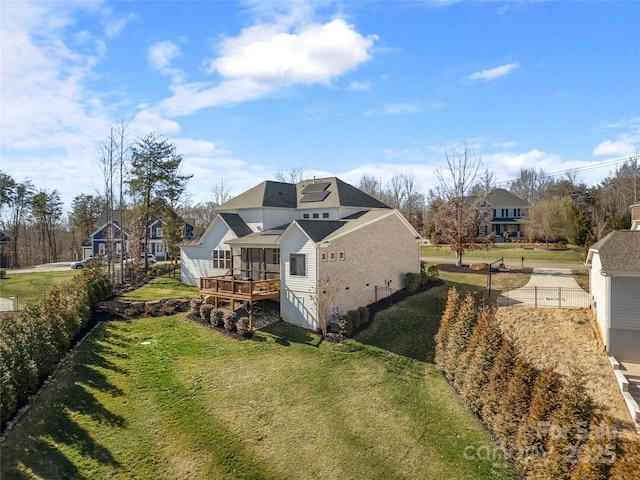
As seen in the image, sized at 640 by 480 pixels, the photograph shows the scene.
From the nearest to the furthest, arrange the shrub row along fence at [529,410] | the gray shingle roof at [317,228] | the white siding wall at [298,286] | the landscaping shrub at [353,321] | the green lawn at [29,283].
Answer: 1. the shrub row along fence at [529,410]
2. the landscaping shrub at [353,321]
3. the white siding wall at [298,286]
4. the gray shingle roof at [317,228]
5. the green lawn at [29,283]

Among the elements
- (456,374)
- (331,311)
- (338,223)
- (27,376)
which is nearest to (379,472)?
(456,374)

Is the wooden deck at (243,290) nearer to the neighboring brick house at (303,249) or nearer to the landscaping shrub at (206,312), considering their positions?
the neighboring brick house at (303,249)

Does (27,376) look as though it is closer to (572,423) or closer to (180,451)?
(180,451)

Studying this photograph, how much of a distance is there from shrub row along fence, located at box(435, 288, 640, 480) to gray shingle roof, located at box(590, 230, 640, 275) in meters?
5.21

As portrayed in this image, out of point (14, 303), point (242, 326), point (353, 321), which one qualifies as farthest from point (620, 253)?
point (14, 303)

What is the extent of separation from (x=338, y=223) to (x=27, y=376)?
48.6 ft

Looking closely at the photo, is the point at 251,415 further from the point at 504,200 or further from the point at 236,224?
the point at 504,200

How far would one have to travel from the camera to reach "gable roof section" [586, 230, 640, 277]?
46.3 ft

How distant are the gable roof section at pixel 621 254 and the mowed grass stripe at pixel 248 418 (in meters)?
7.51

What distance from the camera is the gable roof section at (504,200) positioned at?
5488 centimetres

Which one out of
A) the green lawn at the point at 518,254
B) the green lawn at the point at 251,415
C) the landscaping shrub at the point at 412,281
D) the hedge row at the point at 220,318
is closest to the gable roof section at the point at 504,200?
the green lawn at the point at 518,254

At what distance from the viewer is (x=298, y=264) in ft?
65.4

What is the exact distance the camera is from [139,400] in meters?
13.5

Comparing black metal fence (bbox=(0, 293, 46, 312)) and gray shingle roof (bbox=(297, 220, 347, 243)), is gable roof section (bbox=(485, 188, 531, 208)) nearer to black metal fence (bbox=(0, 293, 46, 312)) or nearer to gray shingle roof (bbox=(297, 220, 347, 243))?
gray shingle roof (bbox=(297, 220, 347, 243))
